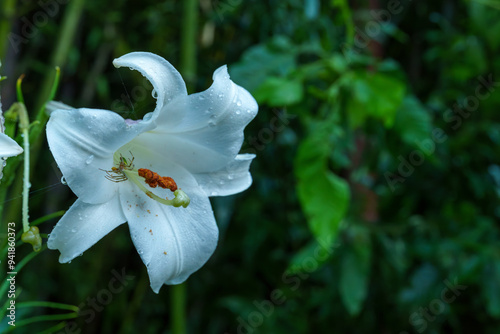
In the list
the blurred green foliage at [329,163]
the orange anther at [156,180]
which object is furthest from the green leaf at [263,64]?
the orange anther at [156,180]

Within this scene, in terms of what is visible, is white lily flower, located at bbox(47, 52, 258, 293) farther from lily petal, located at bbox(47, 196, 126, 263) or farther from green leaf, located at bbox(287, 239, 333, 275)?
green leaf, located at bbox(287, 239, 333, 275)

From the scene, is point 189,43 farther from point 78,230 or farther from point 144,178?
point 78,230

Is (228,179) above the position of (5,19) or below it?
above

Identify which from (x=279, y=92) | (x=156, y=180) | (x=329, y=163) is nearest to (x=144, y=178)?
(x=156, y=180)

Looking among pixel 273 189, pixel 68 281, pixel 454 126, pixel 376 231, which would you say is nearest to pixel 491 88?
pixel 454 126

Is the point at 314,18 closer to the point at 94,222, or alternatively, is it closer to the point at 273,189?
the point at 273,189

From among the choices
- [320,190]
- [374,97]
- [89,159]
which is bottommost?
[320,190]

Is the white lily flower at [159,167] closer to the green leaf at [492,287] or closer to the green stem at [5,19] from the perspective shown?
the green stem at [5,19]

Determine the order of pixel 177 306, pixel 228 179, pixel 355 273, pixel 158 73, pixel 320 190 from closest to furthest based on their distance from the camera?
pixel 158 73 < pixel 228 179 < pixel 320 190 < pixel 177 306 < pixel 355 273
